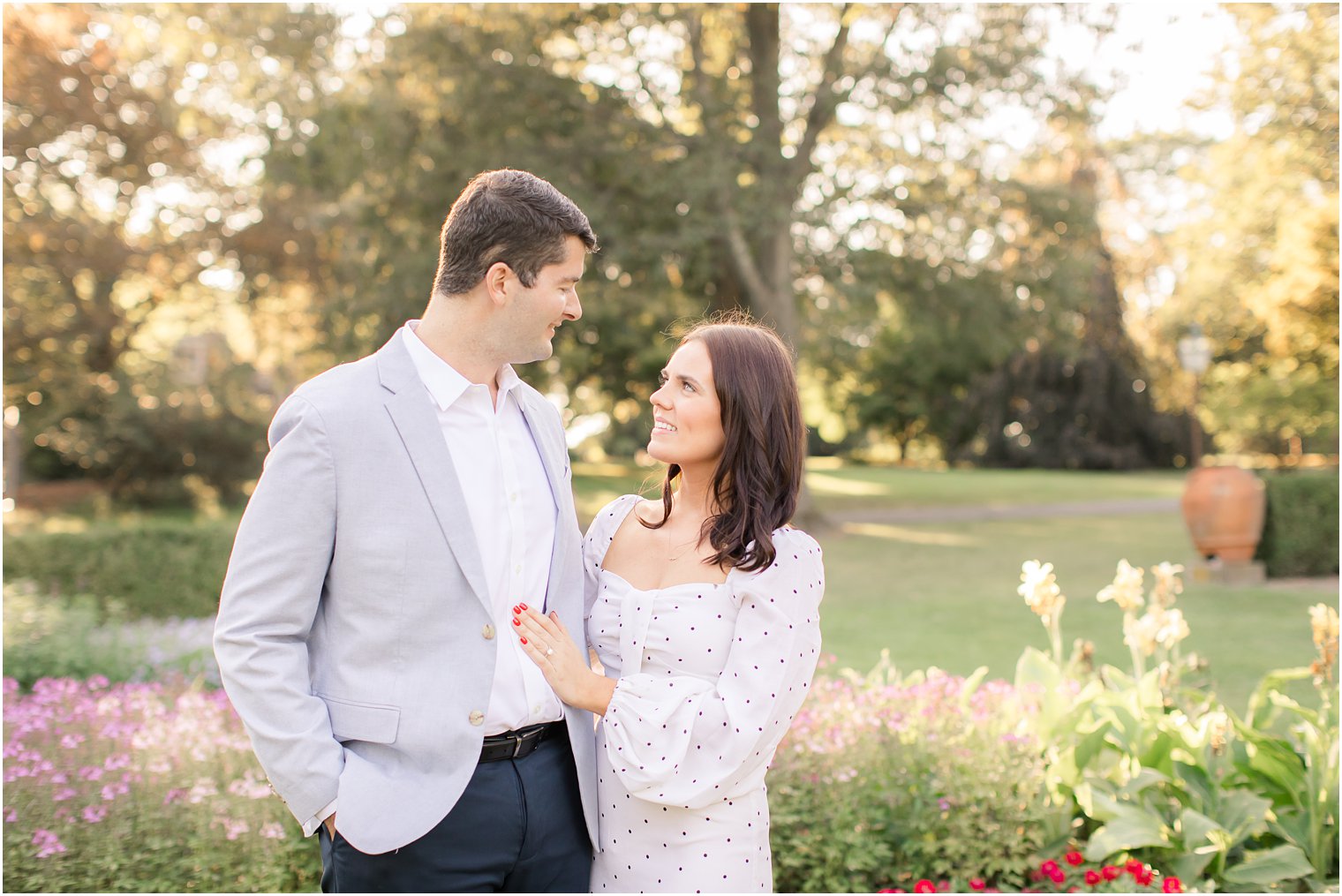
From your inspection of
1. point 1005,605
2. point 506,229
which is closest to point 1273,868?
point 506,229

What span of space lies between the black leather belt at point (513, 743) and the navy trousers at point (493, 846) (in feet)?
0.04

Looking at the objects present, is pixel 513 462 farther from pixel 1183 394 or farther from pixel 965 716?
pixel 1183 394

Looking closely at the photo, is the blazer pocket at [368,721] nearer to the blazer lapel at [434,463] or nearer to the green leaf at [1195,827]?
the blazer lapel at [434,463]

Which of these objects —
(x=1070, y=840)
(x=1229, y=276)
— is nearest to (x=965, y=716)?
(x=1070, y=840)

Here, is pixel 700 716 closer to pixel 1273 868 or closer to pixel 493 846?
pixel 493 846

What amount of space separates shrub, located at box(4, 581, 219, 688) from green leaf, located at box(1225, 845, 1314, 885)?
4995 mm

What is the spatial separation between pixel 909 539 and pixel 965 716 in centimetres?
1385

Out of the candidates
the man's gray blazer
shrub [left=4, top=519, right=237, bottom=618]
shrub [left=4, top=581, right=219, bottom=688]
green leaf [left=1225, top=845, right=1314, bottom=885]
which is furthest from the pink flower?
shrub [left=4, top=519, right=237, bottom=618]

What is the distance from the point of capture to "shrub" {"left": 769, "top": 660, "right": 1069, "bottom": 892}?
399 cm

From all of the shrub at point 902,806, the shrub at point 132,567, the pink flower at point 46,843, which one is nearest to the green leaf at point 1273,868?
the shrub at point 902,806

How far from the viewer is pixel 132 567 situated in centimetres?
1009

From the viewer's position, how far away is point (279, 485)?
2.15 meters

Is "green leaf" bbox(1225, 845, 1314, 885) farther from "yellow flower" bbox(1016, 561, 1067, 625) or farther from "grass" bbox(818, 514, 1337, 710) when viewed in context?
"grass" bbox(818, 514, 1337, 710)

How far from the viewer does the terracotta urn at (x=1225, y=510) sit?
12797 millimetres
